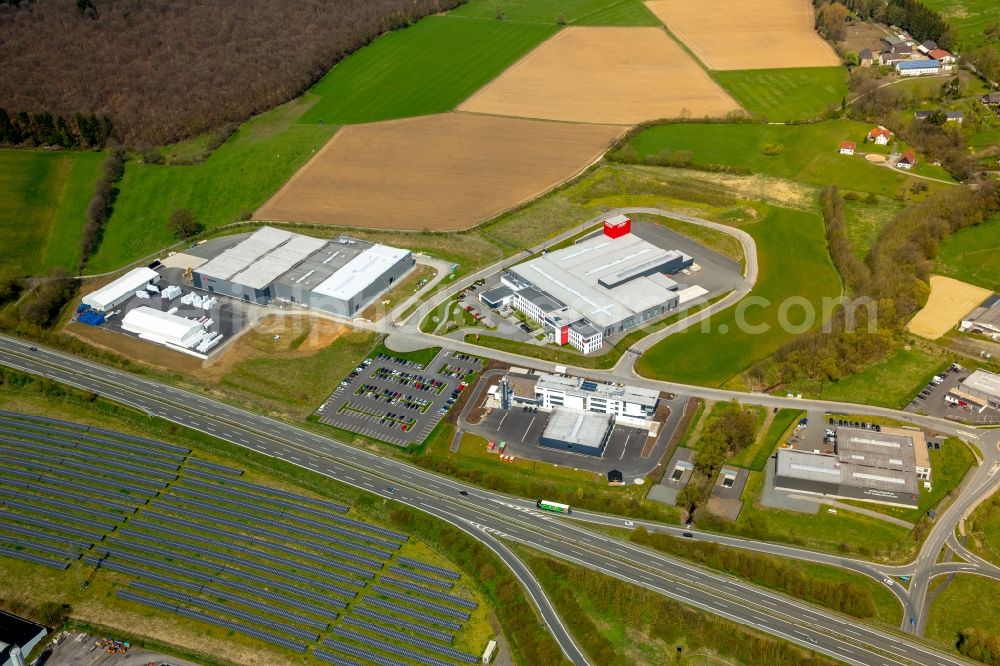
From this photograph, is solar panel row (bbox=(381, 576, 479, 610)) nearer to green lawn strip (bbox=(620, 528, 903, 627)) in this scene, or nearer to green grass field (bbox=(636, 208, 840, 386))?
green lawn strip (bbox=(620, 528, 903, 627))

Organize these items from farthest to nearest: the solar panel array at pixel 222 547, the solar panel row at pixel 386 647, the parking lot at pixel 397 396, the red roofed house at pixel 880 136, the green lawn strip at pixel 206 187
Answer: the red roofed house at pixel 880 136 < the green lawn strip at pixel 206 187 < the parking lot at pixel 397 396 < the solar panel array at pixel 222 547 < the solar panel row at pixel 386 647

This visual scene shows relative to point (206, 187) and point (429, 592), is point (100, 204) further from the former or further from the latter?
point (429, 592)

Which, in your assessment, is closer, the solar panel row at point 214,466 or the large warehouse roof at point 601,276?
the solar panel row at point 214,466

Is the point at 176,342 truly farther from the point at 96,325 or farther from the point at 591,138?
the point at 591,138

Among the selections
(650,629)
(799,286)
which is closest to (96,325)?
(650,629)

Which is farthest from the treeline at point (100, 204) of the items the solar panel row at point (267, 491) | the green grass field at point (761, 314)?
the green grass field at point (761, 314)

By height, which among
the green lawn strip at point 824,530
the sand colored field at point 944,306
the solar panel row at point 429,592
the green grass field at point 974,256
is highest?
the green grass field at point 974,256

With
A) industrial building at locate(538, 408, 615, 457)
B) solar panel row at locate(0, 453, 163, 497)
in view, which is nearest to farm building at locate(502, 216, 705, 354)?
industrial building at locate(538, 408, 615, 457)

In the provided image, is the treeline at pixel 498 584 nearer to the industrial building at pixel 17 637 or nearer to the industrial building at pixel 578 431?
the industrial building at pixel 578 431

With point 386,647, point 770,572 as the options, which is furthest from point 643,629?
point 386,647
